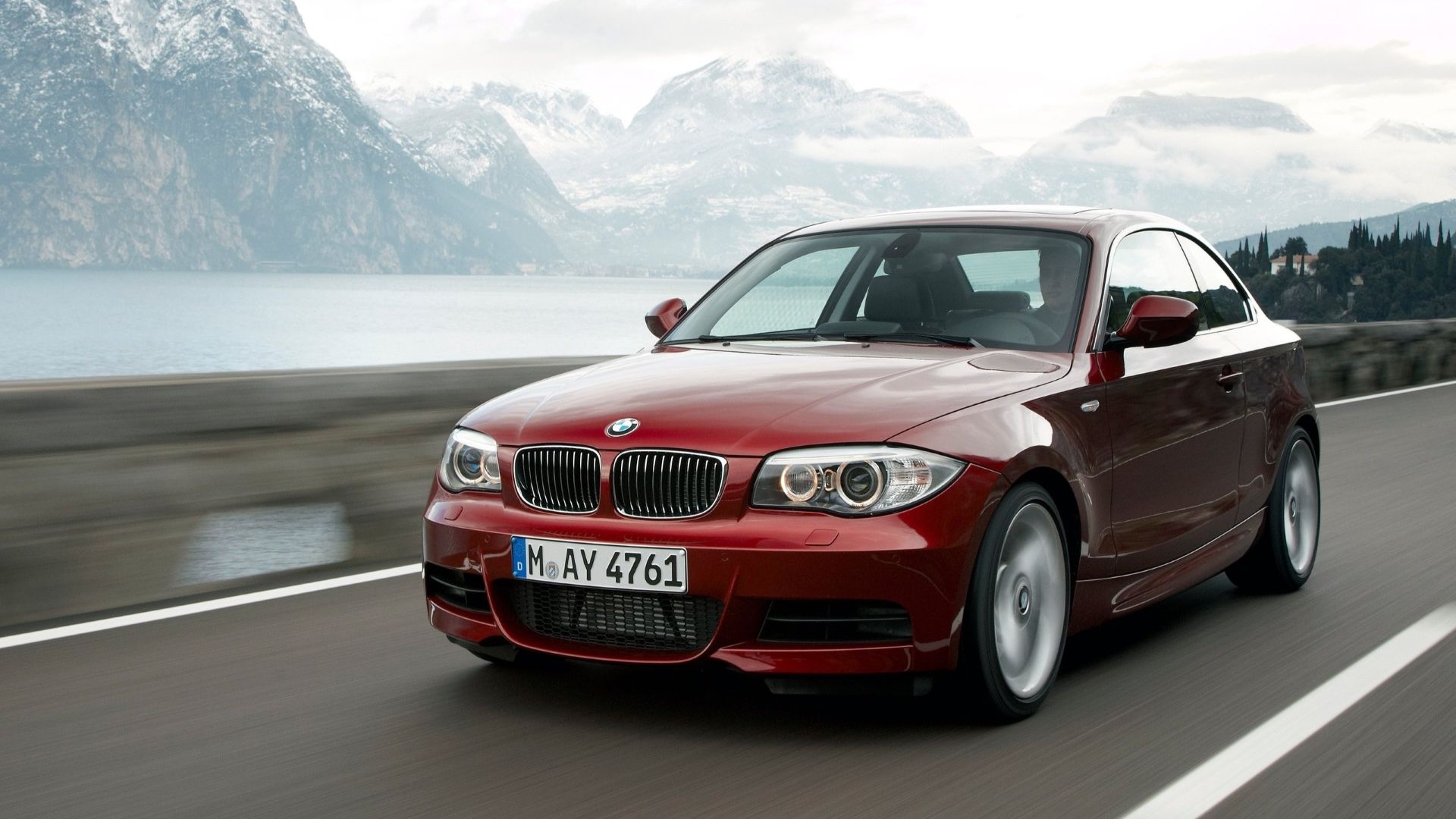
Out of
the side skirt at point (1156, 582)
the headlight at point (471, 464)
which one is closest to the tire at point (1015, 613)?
the side skirt at point (1156, 582)

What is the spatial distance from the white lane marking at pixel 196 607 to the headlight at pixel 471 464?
179cm

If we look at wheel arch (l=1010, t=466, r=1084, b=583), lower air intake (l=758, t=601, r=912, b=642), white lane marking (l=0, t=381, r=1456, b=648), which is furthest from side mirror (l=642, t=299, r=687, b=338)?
lower air intake (l=758, t=601, r=912, b=642)

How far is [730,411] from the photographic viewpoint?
168 inches

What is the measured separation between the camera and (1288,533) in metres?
6.49

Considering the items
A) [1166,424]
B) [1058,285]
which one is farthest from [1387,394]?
[1058,285]

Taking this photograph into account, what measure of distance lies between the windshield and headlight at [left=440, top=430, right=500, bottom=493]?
1.14m

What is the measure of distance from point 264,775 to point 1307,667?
316cm

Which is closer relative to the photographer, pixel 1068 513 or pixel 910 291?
pixel 1068 513

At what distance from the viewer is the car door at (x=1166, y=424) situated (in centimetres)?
502

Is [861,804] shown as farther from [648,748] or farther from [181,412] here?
[181,412]

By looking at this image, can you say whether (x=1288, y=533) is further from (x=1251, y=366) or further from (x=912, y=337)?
(x=912, y=337)

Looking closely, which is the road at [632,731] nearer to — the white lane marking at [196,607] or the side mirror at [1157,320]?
the white lane marking at [196,607]

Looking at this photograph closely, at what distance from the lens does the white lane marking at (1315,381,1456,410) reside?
54.6ft

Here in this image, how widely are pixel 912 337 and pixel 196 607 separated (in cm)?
286
